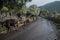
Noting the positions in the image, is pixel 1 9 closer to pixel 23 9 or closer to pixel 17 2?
pixel 17 2

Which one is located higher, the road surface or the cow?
the cow

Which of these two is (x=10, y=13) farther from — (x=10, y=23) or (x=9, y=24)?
(x=9, y=24)

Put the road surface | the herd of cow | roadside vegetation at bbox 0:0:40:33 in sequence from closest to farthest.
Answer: the road surface < the herd of cow < roadside vegetation at bbox 0:0:40:33

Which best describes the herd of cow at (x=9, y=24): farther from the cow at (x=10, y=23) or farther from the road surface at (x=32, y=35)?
the road surface at (x=32, y=35)

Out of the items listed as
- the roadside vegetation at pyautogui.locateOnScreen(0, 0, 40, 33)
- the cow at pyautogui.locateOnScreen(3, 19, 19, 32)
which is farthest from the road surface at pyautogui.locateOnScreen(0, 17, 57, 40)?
the roadside vegetation at pyautogui.locateOnScreen(0, 0, 40, 33)

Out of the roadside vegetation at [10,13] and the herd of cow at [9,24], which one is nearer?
the herd of cow at [9,24]

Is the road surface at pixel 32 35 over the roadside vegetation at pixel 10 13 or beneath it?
beneath

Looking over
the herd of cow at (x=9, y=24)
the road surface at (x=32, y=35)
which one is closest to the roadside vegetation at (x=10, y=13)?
the herd of cow at (x=9, y=24)

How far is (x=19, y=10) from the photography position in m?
48.3

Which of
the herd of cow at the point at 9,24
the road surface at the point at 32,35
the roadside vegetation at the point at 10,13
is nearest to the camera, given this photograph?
the road surface at the point at 32,35

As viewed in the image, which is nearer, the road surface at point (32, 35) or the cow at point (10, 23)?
the road surface at point (32, 35)

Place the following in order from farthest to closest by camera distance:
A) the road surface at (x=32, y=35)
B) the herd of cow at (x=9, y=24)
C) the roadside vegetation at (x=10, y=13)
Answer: the roadside vegetation at (x=10, y=13)
the herd of cow at (x=9, y=24)
the road surface at (x=32, y=35)

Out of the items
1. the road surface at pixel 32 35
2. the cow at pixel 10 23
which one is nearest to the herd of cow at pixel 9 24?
the cow at pixel 10 23

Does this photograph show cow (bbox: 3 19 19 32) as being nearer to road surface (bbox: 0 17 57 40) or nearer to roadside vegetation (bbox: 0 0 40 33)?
roadside vegetation (bbox: 0 0 40 33)
